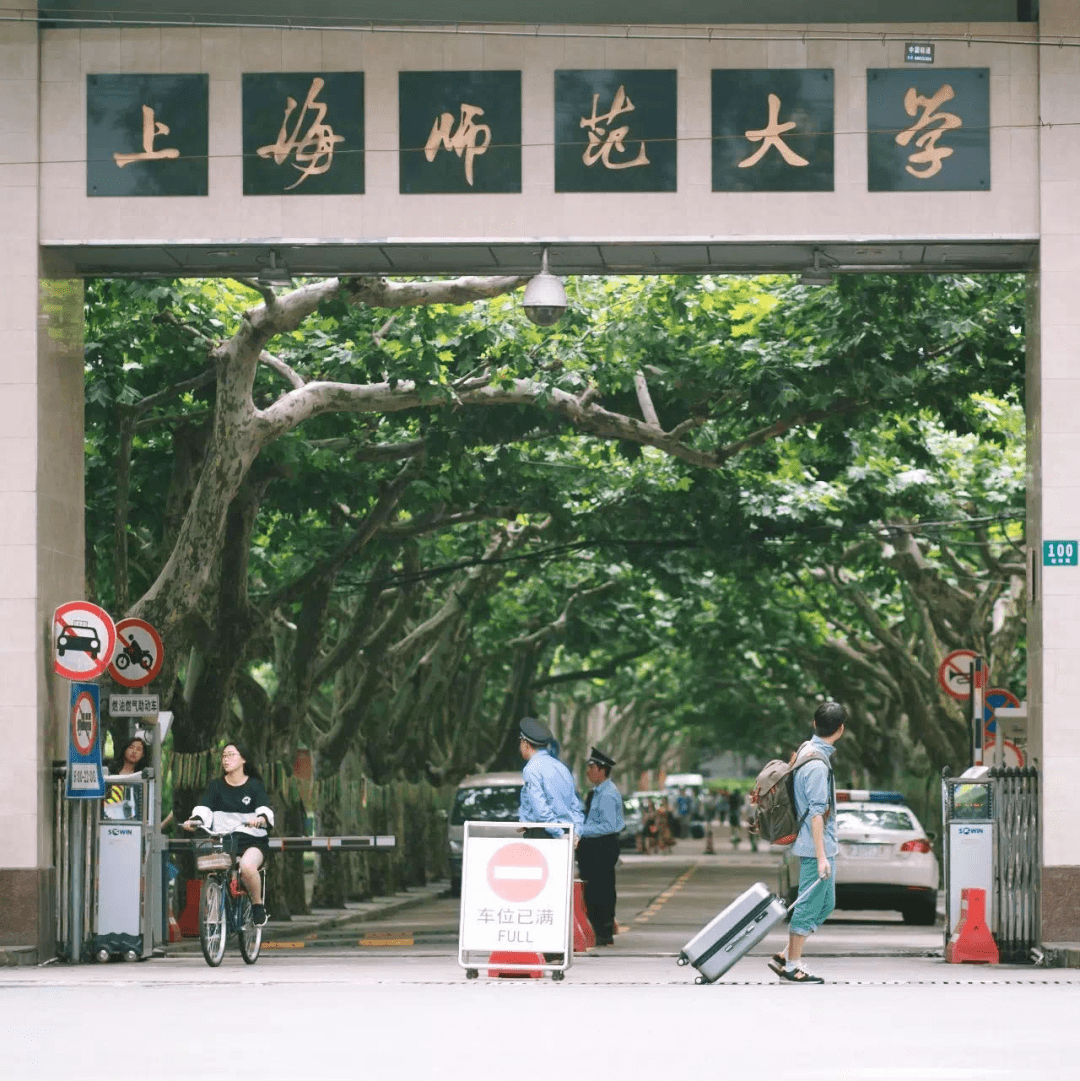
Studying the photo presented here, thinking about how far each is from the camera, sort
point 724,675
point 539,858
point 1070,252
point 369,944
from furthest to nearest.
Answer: point 724,675 < point 369,944 < point 1070,252 < point 539,858

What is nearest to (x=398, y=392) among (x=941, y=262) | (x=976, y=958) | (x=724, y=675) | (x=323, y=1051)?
(x=941, y=262)

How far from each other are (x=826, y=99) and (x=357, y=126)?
3582 millimetres

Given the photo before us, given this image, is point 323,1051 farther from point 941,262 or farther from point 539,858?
point 941,262

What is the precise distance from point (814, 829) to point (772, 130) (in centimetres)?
550

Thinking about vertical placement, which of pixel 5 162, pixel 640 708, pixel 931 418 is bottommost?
pixel 640 708

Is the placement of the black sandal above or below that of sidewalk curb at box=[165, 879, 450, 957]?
above

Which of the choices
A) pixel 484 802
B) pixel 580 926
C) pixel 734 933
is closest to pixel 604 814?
pixel 580 926

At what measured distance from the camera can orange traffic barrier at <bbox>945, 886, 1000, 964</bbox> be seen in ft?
52.0

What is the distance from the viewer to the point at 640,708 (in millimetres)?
78312

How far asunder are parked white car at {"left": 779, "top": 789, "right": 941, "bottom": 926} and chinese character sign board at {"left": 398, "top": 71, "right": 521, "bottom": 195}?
34.9 feet

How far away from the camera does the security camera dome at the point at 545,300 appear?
50.0ft

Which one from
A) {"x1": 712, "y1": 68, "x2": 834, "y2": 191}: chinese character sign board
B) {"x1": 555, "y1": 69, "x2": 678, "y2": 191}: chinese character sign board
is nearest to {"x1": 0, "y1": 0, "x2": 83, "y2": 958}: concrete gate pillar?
{"x1": 555, "y1": 69, "x2": 678, "y2": 191}: chinese character sign board

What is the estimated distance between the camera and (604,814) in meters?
19.7

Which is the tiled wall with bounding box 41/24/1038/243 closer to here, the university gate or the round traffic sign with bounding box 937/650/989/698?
the university gate
